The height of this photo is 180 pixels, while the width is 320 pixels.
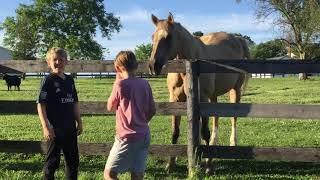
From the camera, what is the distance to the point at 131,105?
5355 millimetres

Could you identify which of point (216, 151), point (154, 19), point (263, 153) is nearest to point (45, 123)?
point (216, 151)

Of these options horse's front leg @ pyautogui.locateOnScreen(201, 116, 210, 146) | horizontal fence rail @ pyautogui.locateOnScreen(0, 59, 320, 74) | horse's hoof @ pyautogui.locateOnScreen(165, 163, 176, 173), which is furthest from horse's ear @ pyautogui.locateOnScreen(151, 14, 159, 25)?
horse's hoof @ pyautogui.locateOnScreen(165, 163, 176, 173)

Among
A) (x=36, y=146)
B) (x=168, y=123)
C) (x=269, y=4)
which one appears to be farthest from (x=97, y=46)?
(x=36, y=146)

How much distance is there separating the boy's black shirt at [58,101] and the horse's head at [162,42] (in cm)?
167

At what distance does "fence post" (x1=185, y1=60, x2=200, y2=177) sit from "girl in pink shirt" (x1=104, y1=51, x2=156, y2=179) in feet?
7.51

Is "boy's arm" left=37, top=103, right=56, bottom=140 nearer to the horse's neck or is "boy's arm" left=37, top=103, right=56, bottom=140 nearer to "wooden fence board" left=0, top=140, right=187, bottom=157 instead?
"wooden fence board" left=0, top=140, right=187, bottom=157

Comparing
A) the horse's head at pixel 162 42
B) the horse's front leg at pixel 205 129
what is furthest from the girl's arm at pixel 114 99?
the horse's front leg at pixel 205 129

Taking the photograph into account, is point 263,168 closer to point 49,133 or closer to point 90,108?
point 90,108

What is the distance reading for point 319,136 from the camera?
11.8m

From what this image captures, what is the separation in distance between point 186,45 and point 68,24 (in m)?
68.2

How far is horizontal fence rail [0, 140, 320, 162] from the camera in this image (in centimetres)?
748

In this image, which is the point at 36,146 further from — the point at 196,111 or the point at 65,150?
the point at 196,111

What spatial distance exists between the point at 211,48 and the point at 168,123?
4.68 m

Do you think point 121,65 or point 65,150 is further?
point 65,150
